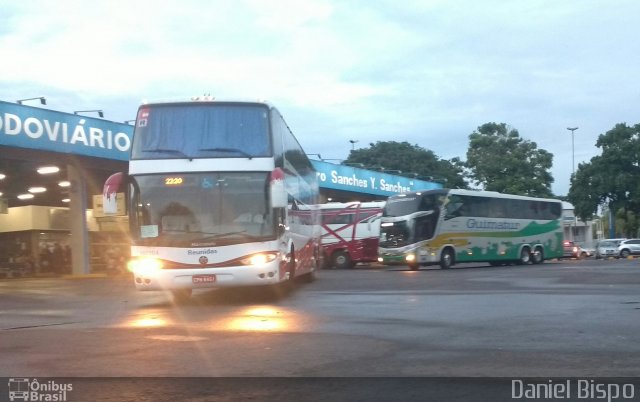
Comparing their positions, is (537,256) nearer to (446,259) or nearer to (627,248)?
(446,259)

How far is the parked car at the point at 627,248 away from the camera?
176 ft

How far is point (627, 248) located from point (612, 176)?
5.62 meters

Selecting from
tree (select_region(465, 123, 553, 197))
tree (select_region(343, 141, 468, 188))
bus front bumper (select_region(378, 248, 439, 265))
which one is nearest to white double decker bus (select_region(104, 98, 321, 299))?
bus front bumper (select_region(378, 248, 439, 265))

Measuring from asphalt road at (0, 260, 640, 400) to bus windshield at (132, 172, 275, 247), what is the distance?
133 cm

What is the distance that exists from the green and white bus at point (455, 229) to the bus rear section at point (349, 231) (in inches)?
119

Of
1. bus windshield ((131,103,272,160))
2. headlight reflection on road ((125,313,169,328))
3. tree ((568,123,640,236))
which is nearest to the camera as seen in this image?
headlight reflection on road ((125,313,169,328))

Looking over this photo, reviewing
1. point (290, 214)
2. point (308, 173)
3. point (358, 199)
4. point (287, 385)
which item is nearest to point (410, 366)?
point (287, 385)

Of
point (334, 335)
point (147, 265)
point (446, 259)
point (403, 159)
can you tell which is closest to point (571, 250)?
point (446, 259)

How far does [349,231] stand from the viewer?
121 ft

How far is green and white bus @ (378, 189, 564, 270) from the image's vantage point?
3219 cm

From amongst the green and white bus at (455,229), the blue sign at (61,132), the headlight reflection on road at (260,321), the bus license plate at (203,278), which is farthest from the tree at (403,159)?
the headlight reflection on road at (260,321)

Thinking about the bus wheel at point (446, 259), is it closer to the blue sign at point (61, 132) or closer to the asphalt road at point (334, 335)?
the blue sign at point (61, 132)

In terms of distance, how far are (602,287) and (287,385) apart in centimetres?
1279

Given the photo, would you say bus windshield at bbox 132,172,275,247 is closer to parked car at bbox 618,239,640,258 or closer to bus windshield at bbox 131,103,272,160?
bus windshield at bbox 131,103,272,160
